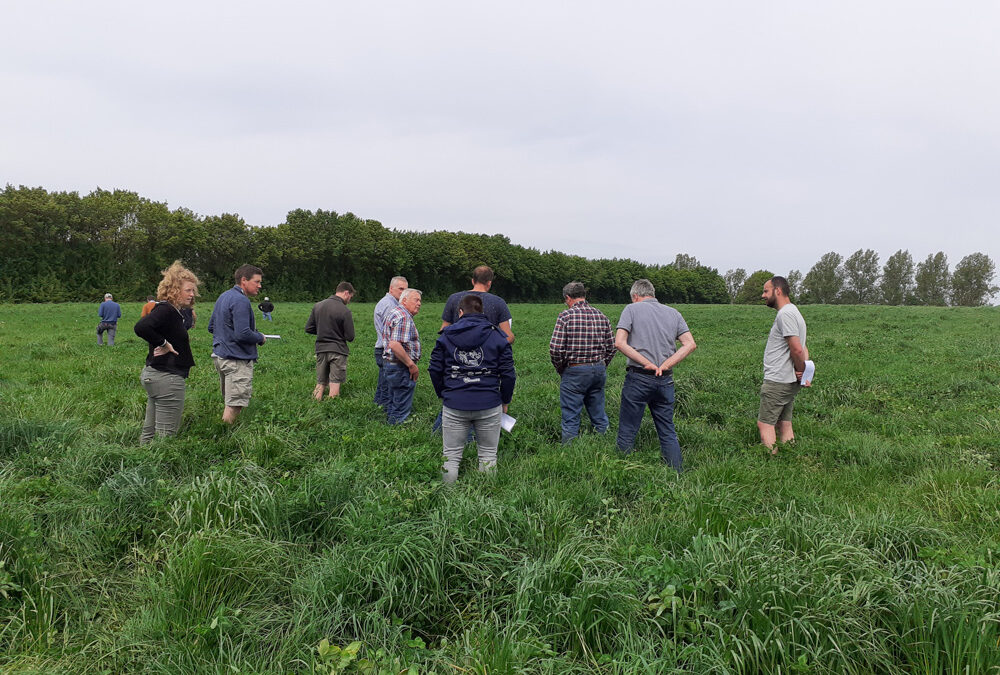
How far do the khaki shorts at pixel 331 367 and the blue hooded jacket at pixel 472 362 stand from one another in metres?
4.09

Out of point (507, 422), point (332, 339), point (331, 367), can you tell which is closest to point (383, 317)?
point (332, 339)

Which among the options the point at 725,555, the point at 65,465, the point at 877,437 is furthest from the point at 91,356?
the point at 877,437

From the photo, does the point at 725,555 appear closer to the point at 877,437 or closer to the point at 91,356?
the point at 877,437

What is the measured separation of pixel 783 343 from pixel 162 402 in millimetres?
7458

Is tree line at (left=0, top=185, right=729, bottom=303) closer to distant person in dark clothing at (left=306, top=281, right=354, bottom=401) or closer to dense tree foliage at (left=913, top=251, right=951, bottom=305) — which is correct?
distant person in dark clothing at (left=306, top=281, right=354, bottom=401)

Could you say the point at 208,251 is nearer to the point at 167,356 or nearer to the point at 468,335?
the point at 167,356

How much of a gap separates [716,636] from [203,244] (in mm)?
65291

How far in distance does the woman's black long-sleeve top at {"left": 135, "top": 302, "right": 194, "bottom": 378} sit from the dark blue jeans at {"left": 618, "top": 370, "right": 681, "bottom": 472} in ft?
16.5

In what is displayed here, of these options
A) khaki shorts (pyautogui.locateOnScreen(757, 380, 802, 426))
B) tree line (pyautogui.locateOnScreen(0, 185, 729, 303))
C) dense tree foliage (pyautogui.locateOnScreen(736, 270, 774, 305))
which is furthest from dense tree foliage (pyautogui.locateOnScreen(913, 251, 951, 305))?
khaki shorts (pyautogui.locateOnScreen(757, 380, 802, 426))

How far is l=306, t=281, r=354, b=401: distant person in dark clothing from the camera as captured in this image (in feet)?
27.5

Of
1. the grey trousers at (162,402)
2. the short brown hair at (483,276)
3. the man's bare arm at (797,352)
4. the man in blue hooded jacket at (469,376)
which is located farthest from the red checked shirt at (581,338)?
the grey trousers at (162,402)

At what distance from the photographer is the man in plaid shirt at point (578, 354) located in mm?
6242

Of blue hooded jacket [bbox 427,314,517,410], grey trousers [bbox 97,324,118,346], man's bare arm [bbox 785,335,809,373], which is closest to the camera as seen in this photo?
blue hooded jacket [bbox 427,314,517,410]

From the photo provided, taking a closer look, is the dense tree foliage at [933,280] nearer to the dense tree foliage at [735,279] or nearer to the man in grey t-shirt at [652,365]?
the dense tree foliage at [735,279]
